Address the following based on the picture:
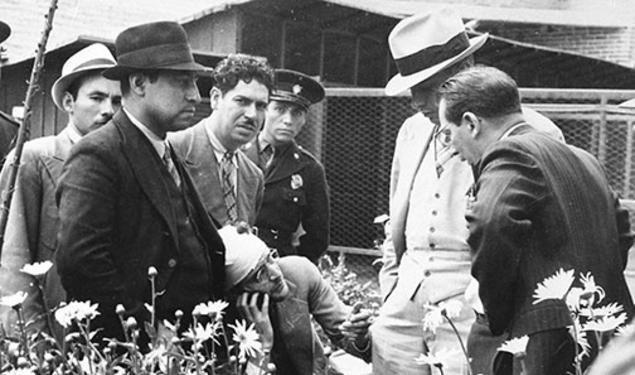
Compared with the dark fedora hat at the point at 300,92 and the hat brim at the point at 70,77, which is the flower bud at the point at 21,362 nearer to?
the hat brim at the point at 70,77

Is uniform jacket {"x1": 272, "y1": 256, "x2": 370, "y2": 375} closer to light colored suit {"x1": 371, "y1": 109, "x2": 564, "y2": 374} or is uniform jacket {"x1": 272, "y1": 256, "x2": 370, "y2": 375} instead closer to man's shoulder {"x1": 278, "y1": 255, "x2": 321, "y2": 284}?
man's shoulder {"x1": 278, "y1": 255, "x2": 321, "y2": 284}

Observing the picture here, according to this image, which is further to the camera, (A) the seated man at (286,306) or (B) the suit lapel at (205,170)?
(B) the suit lapel at (205,170)

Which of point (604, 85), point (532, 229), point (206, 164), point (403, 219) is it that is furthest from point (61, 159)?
point (604, 85)

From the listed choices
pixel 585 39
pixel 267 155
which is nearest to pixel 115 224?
pixel 267 155

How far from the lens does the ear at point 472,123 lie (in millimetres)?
3582

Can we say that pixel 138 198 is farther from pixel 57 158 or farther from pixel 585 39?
pixel 585 39

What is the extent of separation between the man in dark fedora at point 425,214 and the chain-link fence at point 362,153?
614 centimetres

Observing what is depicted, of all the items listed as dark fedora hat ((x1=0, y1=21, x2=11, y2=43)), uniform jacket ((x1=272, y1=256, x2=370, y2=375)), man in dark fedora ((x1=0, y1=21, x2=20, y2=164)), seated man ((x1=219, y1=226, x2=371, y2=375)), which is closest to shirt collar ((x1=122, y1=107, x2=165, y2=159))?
seated man ((x1=219, y1=226, x2=371, y2=375))

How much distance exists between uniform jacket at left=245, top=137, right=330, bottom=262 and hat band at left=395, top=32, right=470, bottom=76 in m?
2.62

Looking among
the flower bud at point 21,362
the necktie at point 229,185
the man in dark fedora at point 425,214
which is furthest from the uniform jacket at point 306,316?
the flower bud at point 21,362

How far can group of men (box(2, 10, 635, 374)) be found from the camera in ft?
10.9

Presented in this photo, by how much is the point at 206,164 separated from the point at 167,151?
1028 mm

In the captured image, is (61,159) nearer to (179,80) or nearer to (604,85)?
(179,80)

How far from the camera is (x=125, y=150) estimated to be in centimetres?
366
